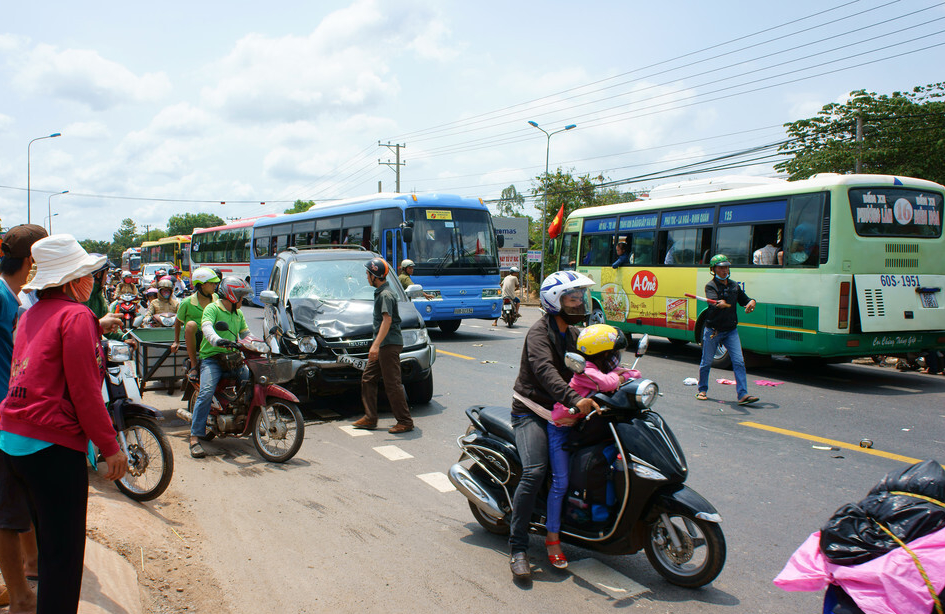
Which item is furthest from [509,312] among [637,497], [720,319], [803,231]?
[637,497]

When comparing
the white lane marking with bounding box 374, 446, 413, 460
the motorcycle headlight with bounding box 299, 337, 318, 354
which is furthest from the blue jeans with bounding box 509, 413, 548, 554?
the motorcycle headlight with bounding box 299, 337, 318, 354

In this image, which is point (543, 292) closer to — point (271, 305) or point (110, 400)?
point (110, 400)

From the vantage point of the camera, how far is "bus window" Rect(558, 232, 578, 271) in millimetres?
15914

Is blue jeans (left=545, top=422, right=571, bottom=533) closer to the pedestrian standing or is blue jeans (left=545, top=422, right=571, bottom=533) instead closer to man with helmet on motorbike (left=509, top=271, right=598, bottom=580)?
man with helmet on motorbike (left=509, top=271, right=598, bottom=580)

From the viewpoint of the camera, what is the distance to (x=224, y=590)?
12.0ft

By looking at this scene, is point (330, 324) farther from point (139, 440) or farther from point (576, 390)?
point (576, 390)

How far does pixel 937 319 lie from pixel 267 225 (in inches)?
860

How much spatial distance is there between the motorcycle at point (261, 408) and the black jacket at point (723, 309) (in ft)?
17.9

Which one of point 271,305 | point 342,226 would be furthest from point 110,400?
point 342,226

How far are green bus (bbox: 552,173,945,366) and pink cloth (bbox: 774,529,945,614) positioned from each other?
839cm

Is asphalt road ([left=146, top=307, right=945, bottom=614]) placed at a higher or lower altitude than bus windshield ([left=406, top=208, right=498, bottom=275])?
lower

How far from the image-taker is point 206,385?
6.12 meters

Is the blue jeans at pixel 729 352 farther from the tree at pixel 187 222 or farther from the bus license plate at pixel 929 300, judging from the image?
the tree at pixel 187 222

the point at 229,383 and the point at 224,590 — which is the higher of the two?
the point at 229,383
